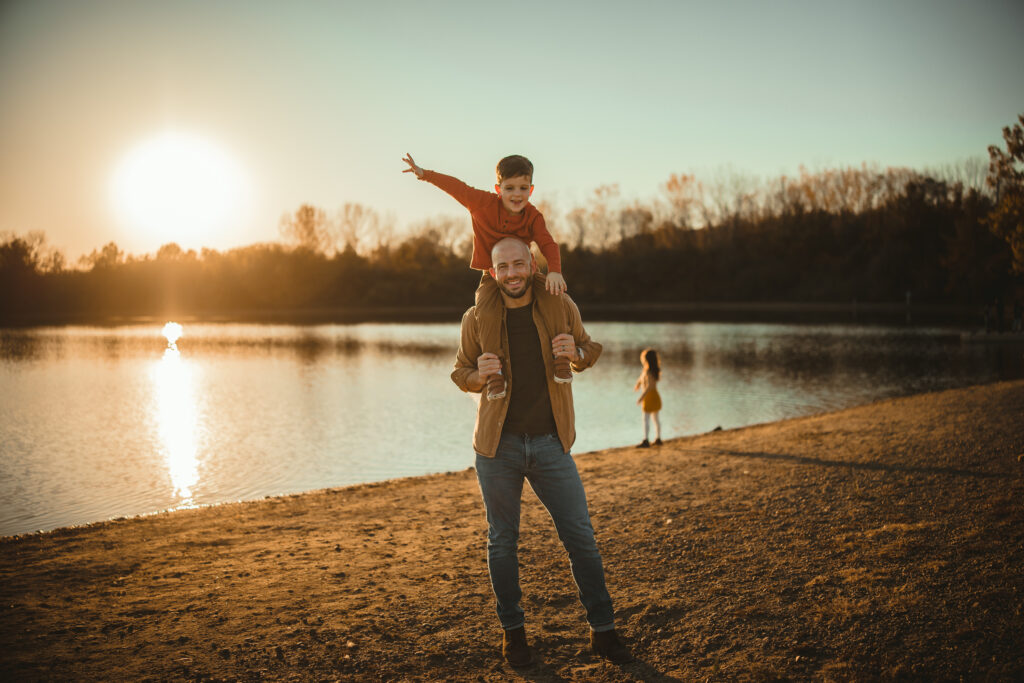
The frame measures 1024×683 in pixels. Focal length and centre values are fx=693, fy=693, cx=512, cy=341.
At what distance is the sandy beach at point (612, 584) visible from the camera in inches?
151

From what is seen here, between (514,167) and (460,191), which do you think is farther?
(460,191)

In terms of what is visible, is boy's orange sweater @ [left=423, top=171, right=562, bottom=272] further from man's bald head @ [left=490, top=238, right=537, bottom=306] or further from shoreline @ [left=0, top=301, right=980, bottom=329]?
shoreline @ [left=0, top=301, right=980, bottom=329]

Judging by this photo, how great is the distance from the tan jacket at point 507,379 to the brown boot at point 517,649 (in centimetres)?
106

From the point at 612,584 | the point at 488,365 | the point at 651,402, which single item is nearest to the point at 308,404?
the point at 651,402

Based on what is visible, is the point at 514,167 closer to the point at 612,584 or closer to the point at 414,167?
the point at 414,167

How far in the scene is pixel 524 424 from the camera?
3578mm

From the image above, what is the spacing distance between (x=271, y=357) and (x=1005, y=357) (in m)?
31.5

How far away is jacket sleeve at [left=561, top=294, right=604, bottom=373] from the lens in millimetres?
3654

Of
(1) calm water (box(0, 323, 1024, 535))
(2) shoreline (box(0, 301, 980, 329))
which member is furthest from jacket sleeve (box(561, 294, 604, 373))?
(2) shoreline (box(0, 301, 980, 329))

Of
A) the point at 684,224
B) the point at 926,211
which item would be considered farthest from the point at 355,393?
the point at 684,224

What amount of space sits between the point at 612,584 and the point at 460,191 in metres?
3.05

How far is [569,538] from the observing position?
3633 millimetres

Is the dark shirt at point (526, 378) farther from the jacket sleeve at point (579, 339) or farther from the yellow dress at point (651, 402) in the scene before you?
the yellow dress at point (651, 402)

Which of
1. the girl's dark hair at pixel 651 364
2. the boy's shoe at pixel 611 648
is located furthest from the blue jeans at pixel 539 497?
the girl's dark hair at pixel 651 364
